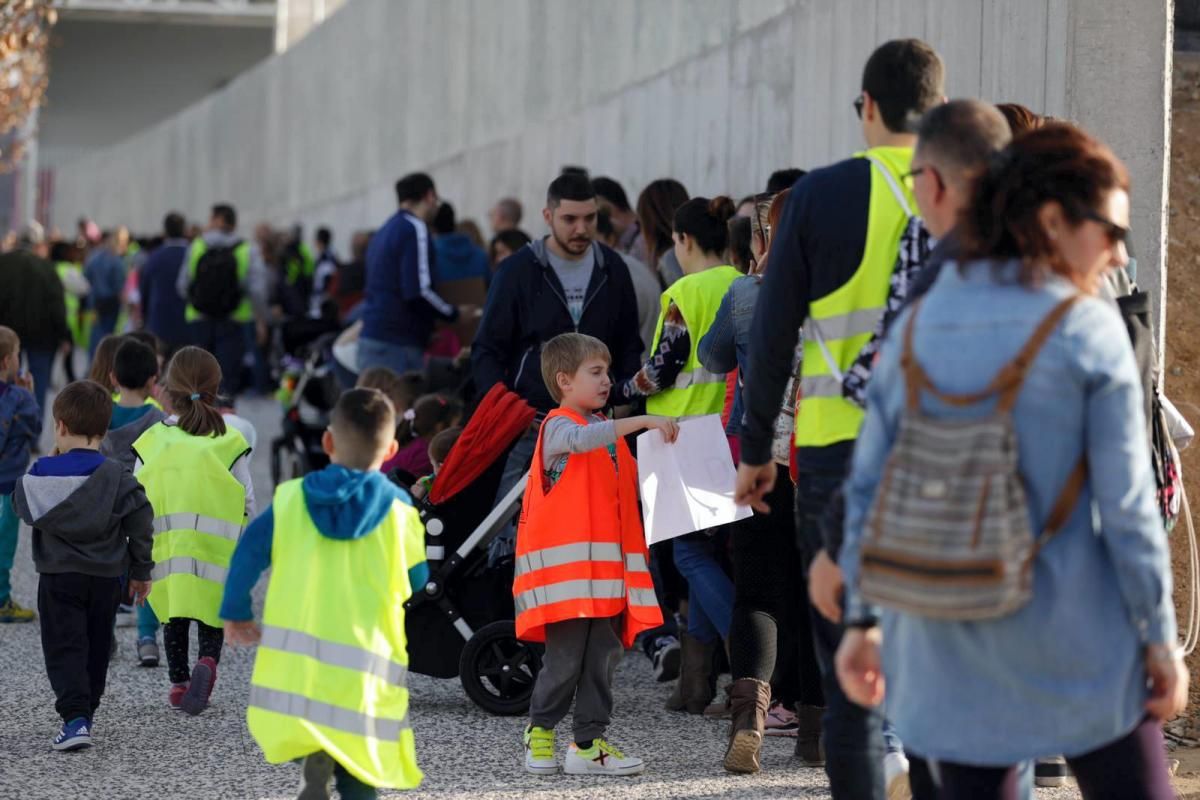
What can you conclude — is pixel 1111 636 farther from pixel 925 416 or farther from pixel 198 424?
pixel 198 424

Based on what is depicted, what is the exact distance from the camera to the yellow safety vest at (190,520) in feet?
22.5

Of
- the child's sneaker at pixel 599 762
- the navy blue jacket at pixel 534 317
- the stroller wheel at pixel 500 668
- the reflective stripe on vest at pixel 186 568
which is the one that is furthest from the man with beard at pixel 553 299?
the child's sneaker at pixel 599 762

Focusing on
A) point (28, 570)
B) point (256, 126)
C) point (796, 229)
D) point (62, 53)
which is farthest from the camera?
point (62, 53)

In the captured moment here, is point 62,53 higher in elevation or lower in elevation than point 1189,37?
higher

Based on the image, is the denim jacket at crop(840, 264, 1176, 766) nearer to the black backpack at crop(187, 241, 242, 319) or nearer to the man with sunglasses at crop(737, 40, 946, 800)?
the man with sunglasses at crop(737, 40, 946, 800)

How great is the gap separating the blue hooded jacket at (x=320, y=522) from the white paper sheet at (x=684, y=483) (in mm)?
1703

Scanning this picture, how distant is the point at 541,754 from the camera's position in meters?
6.00

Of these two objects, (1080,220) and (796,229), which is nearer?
(1080,220)

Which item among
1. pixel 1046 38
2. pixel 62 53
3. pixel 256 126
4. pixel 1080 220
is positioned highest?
pixel 62 53

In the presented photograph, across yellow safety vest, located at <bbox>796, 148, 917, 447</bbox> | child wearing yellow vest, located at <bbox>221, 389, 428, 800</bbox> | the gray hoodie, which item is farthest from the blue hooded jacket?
the gray hoodie

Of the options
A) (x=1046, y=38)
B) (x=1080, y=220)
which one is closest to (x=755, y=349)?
(x=1080, y=220)

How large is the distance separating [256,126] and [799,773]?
95.0 ft

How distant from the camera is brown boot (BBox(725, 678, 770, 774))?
591cm

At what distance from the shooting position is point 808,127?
9180mm
